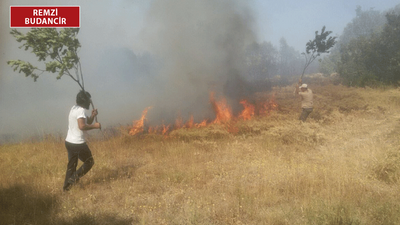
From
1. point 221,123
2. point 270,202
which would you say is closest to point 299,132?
point 221,123

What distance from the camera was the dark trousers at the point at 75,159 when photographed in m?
4.29

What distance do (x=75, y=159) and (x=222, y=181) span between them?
9.69ft

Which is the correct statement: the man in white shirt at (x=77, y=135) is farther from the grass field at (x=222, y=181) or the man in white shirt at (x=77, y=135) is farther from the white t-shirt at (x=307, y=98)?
the white t-shirt at (x=307, y=98)

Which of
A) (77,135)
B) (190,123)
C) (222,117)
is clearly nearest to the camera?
(77,135)

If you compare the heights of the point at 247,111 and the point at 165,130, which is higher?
the point at 247,111

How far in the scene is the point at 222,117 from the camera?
11.8 m

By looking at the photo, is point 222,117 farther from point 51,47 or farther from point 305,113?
point 51,47

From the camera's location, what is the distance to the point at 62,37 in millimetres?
4754

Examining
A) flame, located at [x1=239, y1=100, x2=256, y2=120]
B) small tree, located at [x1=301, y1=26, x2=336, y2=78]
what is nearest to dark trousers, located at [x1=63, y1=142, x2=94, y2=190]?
flame, located at [x1=239, y1=100, x2=256, y2=120]

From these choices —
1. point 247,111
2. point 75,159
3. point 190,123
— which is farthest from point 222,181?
point 247,111

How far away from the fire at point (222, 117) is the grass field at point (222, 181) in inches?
58.8

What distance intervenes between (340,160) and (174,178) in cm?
405

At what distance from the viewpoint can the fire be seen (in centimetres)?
1050

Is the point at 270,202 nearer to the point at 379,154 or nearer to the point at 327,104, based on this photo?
the point at 379,154
